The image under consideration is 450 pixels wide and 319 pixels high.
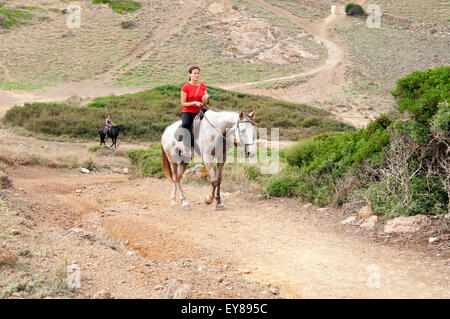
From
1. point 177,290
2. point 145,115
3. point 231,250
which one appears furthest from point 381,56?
point 177,290

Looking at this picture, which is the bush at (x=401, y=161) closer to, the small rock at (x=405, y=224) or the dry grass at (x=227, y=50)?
the small rock at (x=405, y=224)

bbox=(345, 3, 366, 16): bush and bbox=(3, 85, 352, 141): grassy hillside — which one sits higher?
bbox=(345, 3, 366, 16): bush

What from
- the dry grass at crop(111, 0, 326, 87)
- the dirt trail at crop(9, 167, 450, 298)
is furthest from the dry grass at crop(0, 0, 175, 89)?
the dirt trail at crop(9, 167, 450, 298)

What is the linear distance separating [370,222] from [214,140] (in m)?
3.40

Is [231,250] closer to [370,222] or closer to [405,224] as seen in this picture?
[370,222]

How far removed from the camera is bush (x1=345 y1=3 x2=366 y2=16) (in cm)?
6831

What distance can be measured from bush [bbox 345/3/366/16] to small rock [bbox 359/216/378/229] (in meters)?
67.7

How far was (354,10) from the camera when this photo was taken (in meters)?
68.6

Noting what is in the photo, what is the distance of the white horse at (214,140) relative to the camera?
8.20 metres

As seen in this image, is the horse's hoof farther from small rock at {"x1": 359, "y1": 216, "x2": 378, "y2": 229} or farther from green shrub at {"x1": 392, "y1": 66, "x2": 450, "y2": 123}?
green shrub at {"x1": 392, "y1": 66, "x2": 450, "y2": 123}

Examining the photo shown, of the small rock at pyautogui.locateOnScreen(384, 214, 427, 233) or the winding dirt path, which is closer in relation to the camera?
the small rock at pyautogui.locateOnScreen(384, 214, 427, 233)

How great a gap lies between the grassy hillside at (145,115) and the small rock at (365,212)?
67.5 feet

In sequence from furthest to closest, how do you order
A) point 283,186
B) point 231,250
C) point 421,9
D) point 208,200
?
point 421,9
point 283,186
point 208,200
point 231,250
